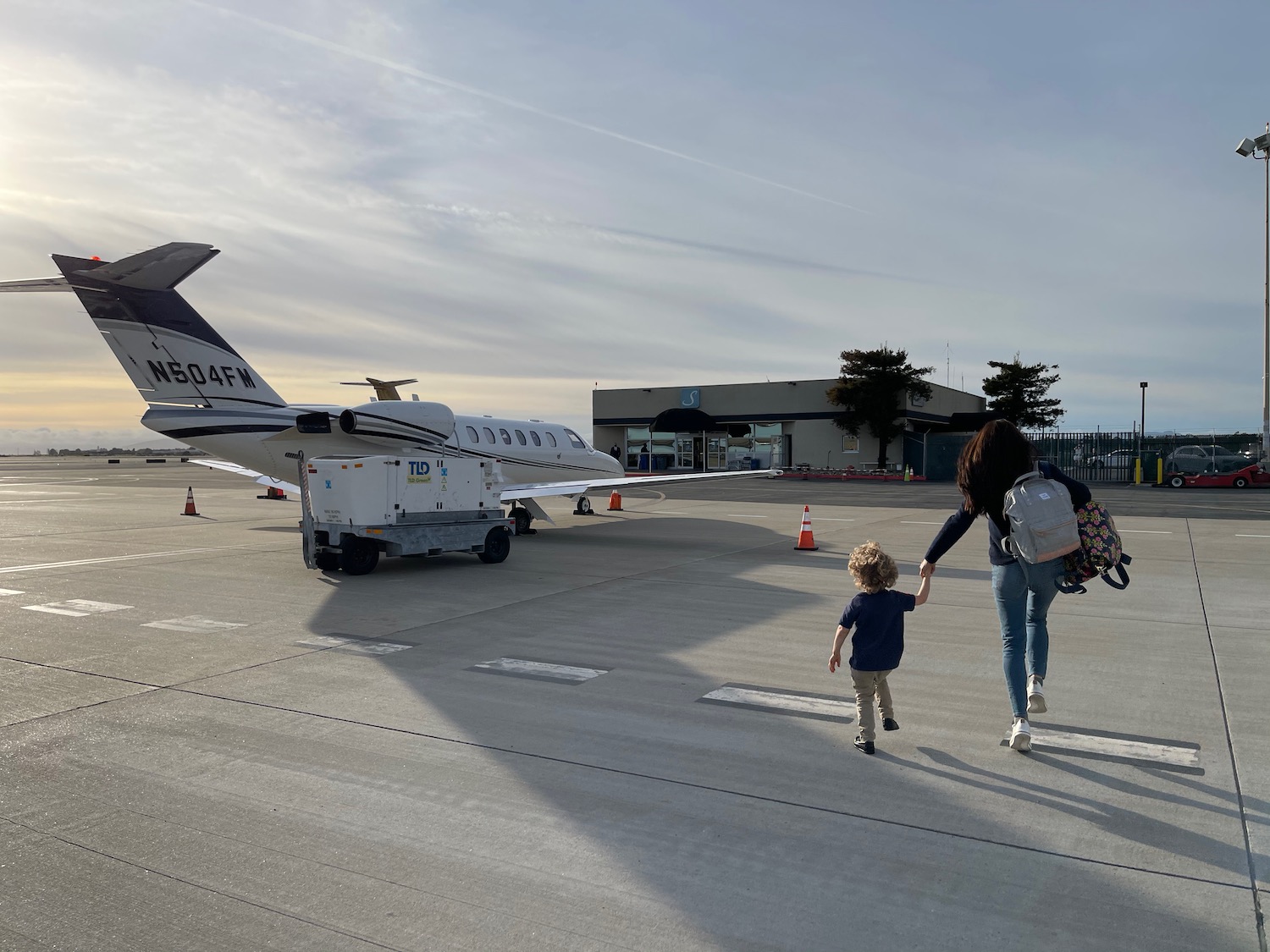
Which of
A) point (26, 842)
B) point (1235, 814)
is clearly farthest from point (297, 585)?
point (1235, 814)

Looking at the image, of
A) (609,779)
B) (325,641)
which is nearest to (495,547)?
(325,641)

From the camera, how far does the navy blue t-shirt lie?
532cm

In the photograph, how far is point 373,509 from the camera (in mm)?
12734

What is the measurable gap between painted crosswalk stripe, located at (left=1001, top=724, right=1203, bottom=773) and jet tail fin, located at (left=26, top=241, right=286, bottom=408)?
13053mm

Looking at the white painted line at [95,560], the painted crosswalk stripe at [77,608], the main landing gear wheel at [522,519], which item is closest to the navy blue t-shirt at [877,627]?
the painted crosswalk stripe at [77,608]

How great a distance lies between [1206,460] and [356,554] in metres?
37.3

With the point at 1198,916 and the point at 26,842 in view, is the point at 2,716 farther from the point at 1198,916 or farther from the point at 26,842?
the point at 1198,916

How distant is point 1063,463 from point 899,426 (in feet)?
28.6

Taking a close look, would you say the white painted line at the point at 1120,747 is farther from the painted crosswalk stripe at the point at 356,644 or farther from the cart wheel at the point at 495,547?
the cart wheel at the point at 495,547

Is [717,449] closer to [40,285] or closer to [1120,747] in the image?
[40,285]

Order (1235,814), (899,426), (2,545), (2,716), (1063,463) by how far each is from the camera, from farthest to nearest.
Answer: (899,426) < (1063,463) < (2,545) < (2,716) < (1235,814)

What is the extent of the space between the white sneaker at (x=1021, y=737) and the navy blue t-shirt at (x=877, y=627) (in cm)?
82

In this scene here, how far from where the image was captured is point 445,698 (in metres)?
6.52

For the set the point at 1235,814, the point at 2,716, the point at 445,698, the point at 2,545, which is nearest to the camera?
Result: the point at 1235,814
